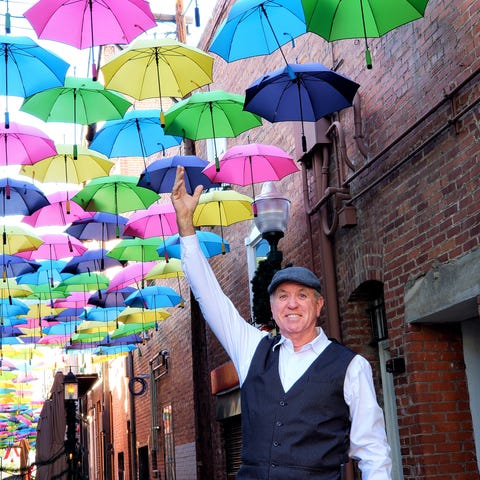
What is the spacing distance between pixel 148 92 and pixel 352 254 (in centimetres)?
261

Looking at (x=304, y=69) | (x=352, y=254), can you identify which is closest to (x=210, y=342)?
(x=352, y=254)

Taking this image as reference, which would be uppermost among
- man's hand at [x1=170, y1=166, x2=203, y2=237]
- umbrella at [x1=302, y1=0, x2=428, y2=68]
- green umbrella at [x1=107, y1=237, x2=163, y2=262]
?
umbrella at [x1=302, y1=0, x2=428, y2=68]

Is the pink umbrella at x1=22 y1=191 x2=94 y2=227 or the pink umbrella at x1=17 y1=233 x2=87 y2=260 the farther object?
the pink umbrella at x1=17 y1=233 x2=87 y2=260

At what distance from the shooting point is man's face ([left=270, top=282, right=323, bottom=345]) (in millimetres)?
3303

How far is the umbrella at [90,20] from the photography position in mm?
7891

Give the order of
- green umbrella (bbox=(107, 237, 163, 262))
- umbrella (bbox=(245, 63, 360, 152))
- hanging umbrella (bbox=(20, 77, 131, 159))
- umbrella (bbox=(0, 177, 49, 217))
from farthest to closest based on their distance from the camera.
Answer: green umbrella (bbox=(107, 237, 163, 262))
umbrella (bbox=(0, 177, 49, 217))
hanging umbrella (bbox=(20, 77, 131, 159))
umbrella (bbox=(245, 63, 360, 152))

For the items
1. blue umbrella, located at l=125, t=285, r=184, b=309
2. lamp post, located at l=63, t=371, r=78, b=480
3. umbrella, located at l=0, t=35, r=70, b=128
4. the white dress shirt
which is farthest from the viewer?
lamp post, located at l=63, t=371, r=78, b=480

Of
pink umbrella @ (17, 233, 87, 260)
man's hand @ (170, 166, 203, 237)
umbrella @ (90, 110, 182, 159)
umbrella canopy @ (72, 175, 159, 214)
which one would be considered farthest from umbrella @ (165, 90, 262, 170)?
man's hand @ (170, 166, 203, 237)

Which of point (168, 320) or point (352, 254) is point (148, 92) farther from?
point (168, 320)

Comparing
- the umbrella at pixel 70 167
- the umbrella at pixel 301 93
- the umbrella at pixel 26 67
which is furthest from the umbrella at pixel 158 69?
the umbrella at pixel 70 167

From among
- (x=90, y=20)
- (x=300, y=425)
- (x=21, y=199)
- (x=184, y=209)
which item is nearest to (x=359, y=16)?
(x=90, y=20)

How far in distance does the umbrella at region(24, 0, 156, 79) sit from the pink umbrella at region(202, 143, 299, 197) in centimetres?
205

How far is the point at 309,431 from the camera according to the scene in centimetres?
306

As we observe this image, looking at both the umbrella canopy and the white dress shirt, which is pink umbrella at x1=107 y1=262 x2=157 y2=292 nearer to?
the umbrella canopy
